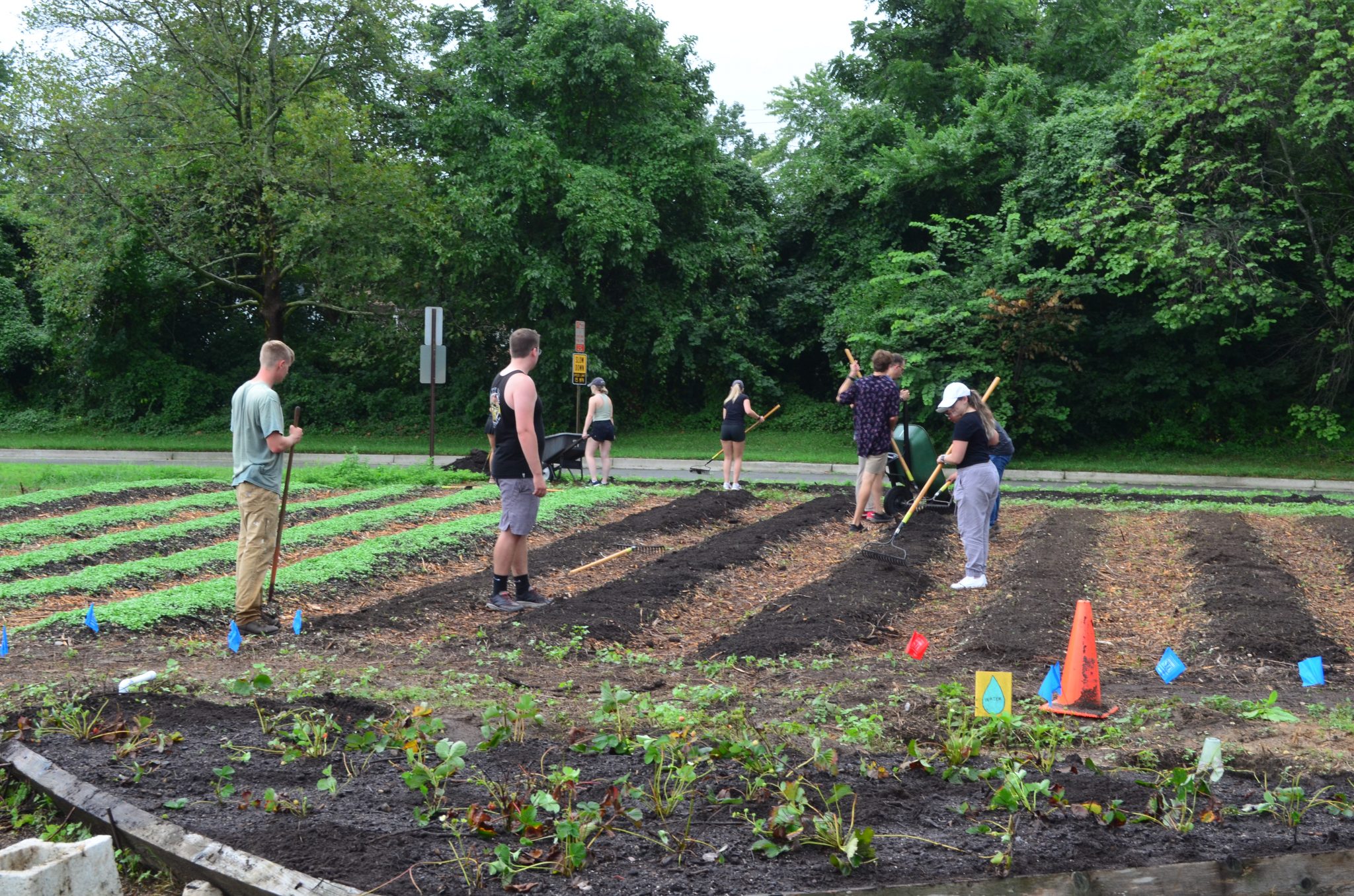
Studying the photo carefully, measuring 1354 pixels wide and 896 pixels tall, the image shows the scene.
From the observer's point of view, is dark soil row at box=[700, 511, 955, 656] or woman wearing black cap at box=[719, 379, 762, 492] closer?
dark soil row at box=[700, 511, 955, 656]

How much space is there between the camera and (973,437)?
9.61m

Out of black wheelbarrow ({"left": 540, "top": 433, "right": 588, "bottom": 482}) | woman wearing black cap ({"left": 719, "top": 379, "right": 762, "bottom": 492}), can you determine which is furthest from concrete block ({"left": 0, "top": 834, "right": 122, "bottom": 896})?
woman wearing black cap ({"left": 719, "top": 379, "right": 762, "bottom": 492})

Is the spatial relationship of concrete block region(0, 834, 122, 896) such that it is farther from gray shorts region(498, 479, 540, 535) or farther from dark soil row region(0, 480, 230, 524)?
dark soil row region(0, 480, 230, 524)

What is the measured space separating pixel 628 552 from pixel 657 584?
1.91 metres

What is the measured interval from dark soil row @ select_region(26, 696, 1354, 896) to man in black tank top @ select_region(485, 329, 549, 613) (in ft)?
11.5

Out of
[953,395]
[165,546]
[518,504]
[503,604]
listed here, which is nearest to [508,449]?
[518,504]

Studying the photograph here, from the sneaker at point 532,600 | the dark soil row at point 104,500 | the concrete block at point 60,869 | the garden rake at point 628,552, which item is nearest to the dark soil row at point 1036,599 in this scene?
the sneaker at point 532,600

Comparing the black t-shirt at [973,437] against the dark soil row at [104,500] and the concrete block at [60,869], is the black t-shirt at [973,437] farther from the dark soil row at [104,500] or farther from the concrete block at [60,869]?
the dark soil row at [104,500]

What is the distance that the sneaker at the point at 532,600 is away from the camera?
847cm

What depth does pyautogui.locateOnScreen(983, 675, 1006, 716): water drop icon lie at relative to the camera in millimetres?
5000

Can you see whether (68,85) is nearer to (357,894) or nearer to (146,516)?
(146,516)

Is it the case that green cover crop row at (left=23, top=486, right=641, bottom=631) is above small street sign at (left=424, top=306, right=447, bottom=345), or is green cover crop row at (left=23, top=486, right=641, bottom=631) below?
below

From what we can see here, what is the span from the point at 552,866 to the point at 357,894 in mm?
606

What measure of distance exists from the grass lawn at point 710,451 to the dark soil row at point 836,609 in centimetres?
1242
